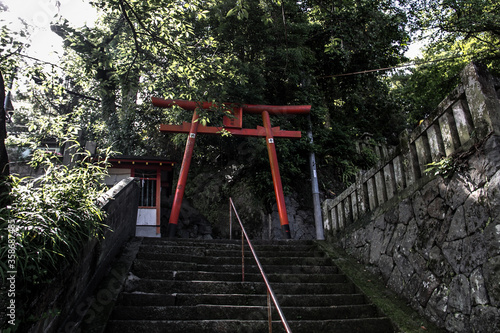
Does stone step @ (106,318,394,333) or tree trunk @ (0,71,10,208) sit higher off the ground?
tree trunk @ (0,71,10,208)

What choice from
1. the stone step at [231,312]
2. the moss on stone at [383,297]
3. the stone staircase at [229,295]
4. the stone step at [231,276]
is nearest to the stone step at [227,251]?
the stone staircase at [229,295]

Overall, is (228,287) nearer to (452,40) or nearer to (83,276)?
(83,276)

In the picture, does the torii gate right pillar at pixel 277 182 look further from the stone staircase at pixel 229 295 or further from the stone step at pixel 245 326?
the stone step at pixel 245 326

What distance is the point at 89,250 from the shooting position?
3.35 m

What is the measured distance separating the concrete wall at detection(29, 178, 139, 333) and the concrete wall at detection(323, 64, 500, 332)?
3527 mm

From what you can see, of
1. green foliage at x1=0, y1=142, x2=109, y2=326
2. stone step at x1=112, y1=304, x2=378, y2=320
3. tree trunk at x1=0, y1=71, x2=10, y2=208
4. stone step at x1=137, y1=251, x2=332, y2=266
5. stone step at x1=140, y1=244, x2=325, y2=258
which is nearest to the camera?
green foliage at x1=0, y1=142, x2=109, y2=326

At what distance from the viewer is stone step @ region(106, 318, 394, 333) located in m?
3.12

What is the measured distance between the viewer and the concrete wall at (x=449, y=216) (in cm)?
278

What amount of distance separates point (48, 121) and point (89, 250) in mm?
1964

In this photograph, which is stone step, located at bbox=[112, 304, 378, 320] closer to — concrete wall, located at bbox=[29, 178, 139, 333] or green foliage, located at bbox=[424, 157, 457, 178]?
concrete wall, located at bbox=[29, 178, 139, 333]

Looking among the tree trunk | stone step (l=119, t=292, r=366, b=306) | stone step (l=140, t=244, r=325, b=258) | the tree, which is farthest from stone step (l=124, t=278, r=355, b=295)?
the tree

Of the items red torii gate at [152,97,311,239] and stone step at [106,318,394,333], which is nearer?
stone step at [106,318,394,333]

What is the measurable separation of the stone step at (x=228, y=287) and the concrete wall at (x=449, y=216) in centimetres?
76

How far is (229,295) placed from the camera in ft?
12.5
